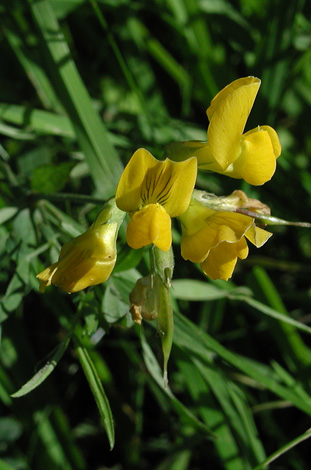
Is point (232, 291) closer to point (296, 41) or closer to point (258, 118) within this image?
point (258, 118)

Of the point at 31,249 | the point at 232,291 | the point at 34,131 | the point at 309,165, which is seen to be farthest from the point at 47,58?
the point at 309,165

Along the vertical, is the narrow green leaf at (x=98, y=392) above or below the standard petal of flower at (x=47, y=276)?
below

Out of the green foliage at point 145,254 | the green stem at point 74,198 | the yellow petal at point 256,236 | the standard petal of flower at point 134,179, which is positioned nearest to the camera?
the standard petal of flower at point 134,179

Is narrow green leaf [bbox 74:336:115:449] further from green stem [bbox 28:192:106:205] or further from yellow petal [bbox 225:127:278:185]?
yellow petal [bbox 225:127:278:185]

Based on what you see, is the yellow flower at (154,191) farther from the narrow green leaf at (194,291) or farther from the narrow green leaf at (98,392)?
the narrow green leaf at (194,291)

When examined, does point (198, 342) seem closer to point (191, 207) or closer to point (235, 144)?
point (191, 207)

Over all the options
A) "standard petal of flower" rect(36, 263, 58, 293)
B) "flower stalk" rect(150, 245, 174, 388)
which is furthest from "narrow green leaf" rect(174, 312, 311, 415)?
"standard petal of flower" rect(36, 263, 58, 293)

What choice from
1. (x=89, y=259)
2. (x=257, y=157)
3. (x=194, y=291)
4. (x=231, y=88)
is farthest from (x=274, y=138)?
(x=194, y=291)

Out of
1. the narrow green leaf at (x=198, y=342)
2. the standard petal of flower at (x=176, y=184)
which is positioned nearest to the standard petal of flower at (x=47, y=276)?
the standard petal of flower at (x=176, y=184)
